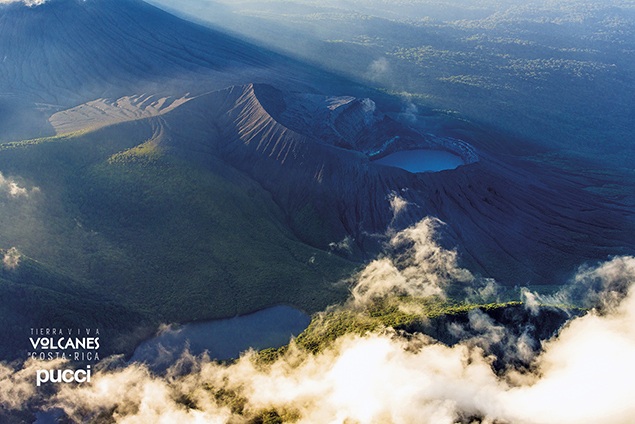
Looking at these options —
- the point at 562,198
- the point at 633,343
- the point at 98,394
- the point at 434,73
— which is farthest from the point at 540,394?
the point at 434,73

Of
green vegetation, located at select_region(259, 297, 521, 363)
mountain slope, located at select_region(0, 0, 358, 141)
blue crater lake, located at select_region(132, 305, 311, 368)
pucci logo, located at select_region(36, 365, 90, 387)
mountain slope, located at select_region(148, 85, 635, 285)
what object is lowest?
pucci logo, located at select_region(36, 365, 90, 387)

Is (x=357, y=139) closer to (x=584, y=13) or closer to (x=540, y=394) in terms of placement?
(x=540, y=394)

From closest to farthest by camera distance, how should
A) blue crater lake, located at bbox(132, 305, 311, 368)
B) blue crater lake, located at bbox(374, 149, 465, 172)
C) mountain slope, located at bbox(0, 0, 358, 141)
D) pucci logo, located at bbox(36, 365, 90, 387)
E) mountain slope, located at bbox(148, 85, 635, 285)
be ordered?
pucci logo, located at bbox(36, 365, 90, 387)
blue crater lake, located at bbox(132, 305, 311, 368)
mountain slope, located at bbox(148, 85, 635, 285)
blue crater lake, located at bbox(374, 149, 465, 172)
mountain slope, located at bbox(0, 0, 358, 141)

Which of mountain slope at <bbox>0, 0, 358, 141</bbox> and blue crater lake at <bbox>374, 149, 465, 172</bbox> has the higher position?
mountain slope at <bbox>0, 0, 358, 141</bbox>

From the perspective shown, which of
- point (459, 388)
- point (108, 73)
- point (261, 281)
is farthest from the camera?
point (108, 73)

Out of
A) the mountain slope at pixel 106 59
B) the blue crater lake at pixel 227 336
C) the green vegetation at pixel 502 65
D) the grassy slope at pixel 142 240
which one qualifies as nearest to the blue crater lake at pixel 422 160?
the green vegetation at pixel 502 65

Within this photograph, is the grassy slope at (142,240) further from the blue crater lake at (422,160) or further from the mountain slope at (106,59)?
the blue crater lake at (422,160)

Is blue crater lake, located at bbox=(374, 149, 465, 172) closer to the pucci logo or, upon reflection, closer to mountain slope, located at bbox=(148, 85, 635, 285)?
mountain slope, located at bbox=(148, 85, 635, 285)

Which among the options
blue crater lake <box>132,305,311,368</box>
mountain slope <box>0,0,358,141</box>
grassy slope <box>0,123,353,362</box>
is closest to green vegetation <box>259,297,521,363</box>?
blue crater lake <box>132,305,311,368</box>
